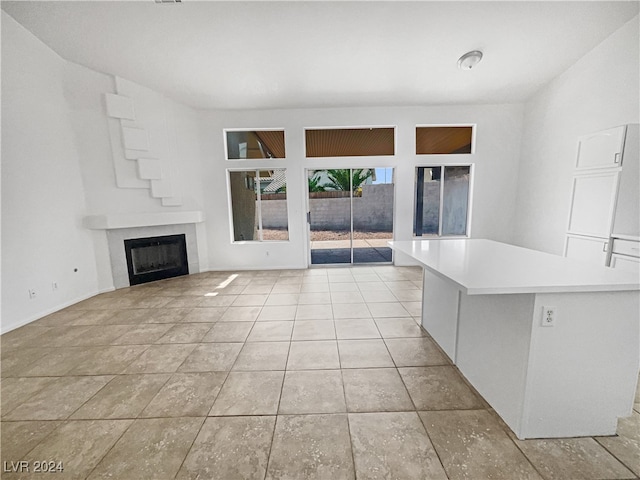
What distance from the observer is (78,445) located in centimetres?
155

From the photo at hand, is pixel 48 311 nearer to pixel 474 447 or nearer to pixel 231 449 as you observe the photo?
pixel 231 449

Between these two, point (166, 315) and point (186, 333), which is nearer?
point (186, 333)

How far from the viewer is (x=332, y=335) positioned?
9.02ft

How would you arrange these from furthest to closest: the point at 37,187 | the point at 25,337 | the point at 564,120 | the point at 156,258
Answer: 1. the point at 156,258
2. the point at 564,120
3. the point at 37,187
4. the point at 25,337

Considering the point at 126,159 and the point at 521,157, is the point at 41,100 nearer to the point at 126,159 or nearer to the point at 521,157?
the point at 126,159

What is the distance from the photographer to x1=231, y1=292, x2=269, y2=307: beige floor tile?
3637mm

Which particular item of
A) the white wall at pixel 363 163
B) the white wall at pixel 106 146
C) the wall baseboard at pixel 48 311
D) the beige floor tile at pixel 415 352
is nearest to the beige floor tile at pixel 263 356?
the beige floor tile at pixel 415 352

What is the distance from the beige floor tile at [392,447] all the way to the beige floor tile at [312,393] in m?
0.17

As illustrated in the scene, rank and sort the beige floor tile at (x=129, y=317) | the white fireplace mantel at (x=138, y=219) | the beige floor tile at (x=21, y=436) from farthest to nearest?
the white fireplace mantel at (x=138, y=219) → the beige floor tile at (x=129, y=317) → the beige floor tile at (x=21, y=436)

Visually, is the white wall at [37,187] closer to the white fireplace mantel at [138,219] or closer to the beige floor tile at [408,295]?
the white fireplace mantel at [138,219]

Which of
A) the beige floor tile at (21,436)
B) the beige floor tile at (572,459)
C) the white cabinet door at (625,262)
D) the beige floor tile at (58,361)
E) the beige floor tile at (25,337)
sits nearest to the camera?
the beige floor tile at (572,459)

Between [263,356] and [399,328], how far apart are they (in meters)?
1.46

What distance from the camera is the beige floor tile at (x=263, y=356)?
7.43 ft

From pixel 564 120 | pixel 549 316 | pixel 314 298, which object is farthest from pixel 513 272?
pixel 564 120
